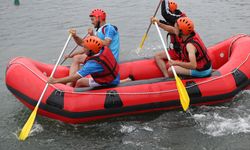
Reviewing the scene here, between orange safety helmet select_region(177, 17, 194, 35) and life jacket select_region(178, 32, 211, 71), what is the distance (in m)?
0.15

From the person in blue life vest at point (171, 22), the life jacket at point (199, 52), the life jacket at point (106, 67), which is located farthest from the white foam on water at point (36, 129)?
the life jacket at point (199, 52)

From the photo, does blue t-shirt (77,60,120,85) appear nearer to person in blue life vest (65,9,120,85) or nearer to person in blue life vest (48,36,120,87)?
person in blue life vest (48,36,120,87)

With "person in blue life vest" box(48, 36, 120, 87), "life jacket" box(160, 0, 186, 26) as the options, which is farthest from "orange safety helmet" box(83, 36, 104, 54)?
"life jacket" box(160, 0, 186, 26)

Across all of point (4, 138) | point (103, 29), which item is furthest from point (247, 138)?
point (4, 138)

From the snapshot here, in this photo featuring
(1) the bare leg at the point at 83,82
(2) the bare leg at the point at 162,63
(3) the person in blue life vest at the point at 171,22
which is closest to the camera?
(1) the bare leg at the point at 83,82

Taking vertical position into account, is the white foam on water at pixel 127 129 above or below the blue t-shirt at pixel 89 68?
below

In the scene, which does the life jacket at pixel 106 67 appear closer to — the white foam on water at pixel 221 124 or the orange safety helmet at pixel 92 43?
the orange safety helmet at pixel 92 43

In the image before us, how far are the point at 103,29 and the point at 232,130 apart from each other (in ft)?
9.91

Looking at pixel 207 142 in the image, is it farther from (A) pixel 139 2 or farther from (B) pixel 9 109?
(A) pixel 139 2

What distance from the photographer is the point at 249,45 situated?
294 inches

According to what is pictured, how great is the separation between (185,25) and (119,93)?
1636 millimetres

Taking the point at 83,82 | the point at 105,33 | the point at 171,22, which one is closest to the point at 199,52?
the point at 171,22

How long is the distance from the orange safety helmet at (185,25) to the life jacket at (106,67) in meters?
1.30

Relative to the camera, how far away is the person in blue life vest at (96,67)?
20.0 ft
